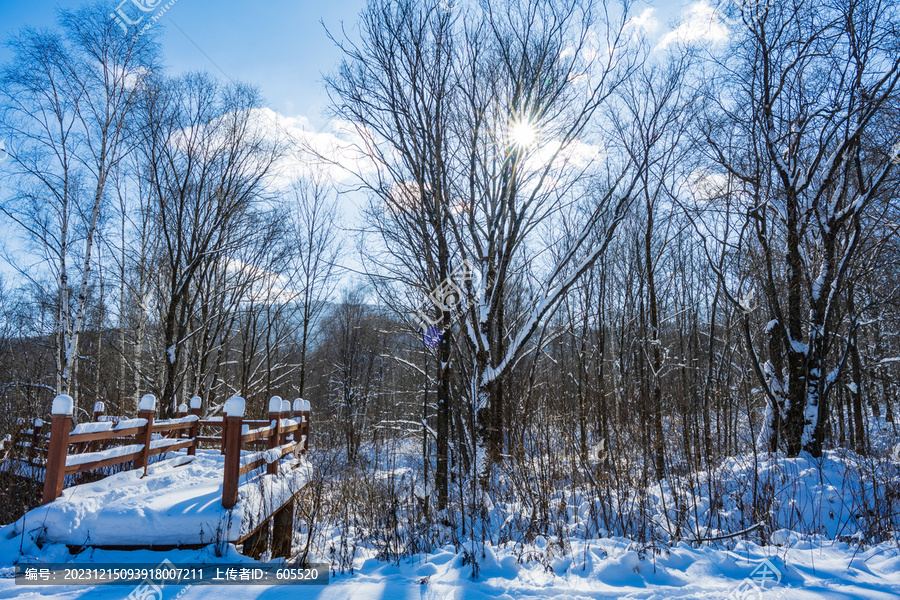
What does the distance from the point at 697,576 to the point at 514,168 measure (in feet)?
19.8

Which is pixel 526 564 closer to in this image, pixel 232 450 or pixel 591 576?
pixel 591 576

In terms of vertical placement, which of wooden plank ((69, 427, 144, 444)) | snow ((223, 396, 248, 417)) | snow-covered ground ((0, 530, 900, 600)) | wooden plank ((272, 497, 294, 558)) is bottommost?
wooden plank ((272, 497, 294, 558))

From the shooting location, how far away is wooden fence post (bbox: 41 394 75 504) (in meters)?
4.07

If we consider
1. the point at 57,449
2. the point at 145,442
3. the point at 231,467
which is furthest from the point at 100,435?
the point at 231,467

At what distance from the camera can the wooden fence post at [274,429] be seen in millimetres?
5945

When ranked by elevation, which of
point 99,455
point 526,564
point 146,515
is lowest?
point 526,564

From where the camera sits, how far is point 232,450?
4.50 metres

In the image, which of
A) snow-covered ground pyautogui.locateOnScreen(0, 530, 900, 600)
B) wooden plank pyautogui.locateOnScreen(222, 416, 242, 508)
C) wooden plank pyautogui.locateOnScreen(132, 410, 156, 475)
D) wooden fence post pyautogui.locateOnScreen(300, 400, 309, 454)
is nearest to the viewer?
snow-covered ground pyautogui.locateOnScreen(0, 530, 900, 600)

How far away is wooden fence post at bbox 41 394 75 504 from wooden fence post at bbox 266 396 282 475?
2.22 meters

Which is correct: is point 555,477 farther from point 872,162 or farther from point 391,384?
point 391,384

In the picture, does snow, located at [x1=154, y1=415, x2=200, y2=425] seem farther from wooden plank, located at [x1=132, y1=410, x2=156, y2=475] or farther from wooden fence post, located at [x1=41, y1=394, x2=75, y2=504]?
wooden fence post, located at [x1=41, y1=394, x2=75, y2=504]

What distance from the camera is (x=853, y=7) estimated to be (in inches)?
283

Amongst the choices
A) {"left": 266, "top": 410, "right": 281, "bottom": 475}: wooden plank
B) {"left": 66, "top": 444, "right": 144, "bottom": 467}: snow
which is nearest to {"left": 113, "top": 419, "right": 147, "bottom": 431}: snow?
{"left": 66, "top": 444, "right": 144, "bottom": 467}: snow

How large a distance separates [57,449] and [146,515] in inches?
46.2
